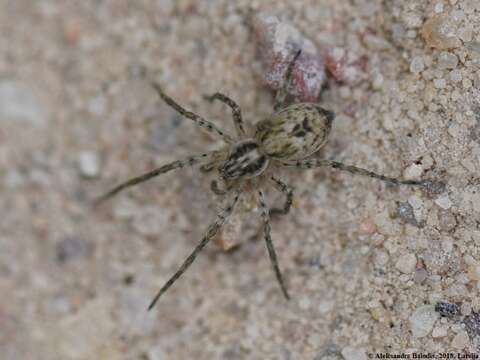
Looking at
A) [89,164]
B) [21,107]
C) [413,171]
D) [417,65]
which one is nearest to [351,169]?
[413,171]

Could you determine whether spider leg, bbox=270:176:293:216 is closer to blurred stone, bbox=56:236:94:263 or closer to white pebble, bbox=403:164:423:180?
white pebble, bbox=403:164:423:180

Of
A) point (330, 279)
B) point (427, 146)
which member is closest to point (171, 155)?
point (330, 279)

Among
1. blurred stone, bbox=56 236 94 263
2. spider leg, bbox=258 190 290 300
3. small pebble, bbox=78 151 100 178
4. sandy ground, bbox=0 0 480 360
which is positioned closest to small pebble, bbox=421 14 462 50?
sandy ground, bbox=0 0 480 360

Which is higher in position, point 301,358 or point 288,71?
point 288,71

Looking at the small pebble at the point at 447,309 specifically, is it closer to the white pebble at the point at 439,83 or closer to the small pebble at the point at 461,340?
the small pebble at the point at 461,340

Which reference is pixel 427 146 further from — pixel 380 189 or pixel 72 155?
pixel 72 155

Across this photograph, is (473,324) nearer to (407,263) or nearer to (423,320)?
(423,320)
